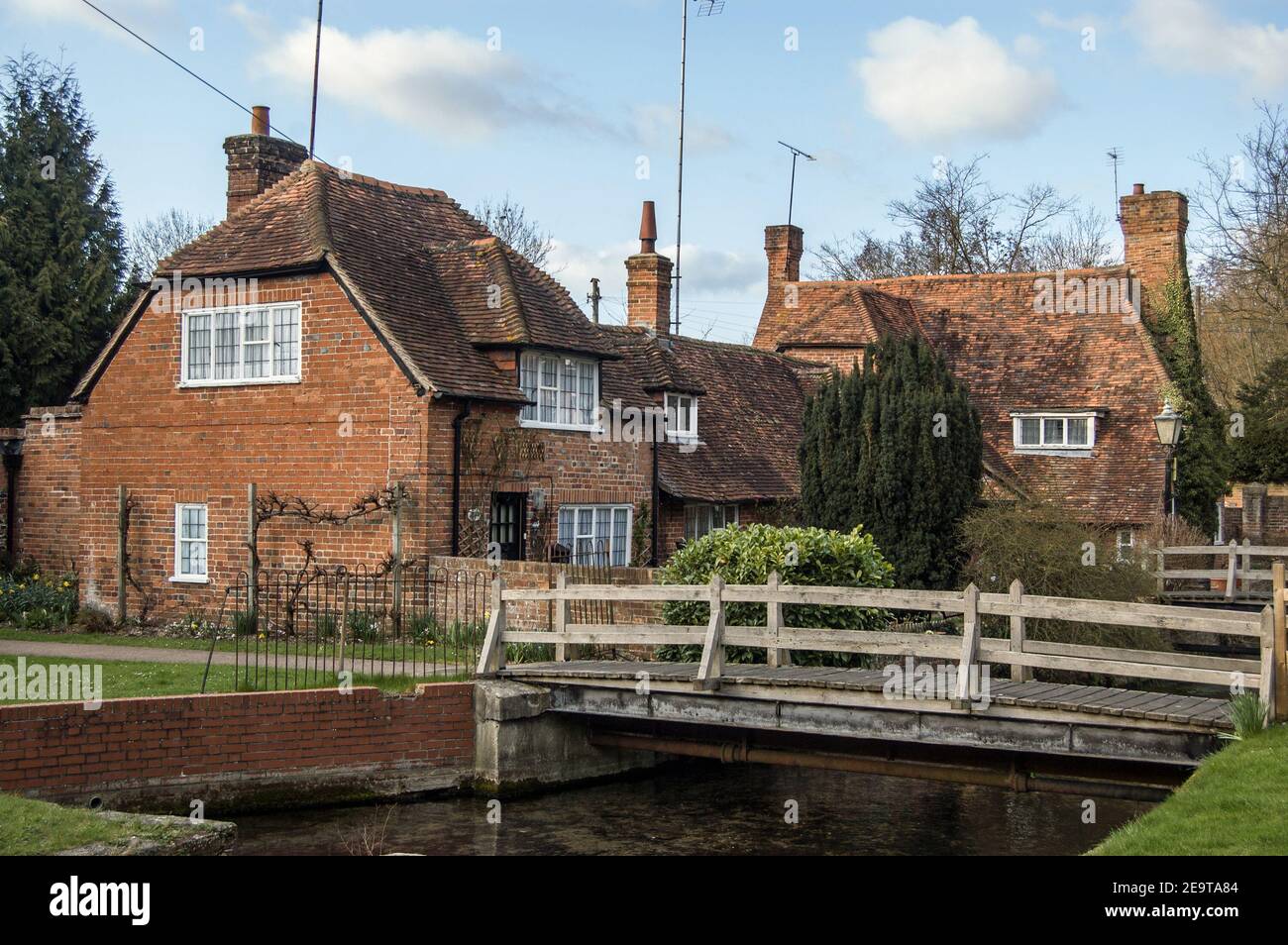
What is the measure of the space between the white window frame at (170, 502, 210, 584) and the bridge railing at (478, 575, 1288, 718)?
7.84m

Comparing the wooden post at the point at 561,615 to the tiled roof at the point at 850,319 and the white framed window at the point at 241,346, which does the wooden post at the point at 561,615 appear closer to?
the white framed window at the point at 241,346

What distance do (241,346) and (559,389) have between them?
17.5 feet

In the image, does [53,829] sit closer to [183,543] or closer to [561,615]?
[561,615]

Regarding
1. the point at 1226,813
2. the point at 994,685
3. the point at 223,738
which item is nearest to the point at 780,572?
the point at 994,685

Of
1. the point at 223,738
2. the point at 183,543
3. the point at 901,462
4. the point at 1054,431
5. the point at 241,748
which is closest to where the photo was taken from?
the point at 223,738

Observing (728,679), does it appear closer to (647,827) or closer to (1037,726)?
(647,827)

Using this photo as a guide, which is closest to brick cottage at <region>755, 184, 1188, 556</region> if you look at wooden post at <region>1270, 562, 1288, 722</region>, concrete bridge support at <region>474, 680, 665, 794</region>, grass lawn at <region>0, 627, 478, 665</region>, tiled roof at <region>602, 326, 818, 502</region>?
tiled roof at <region>602, 326, 818, 502</region>

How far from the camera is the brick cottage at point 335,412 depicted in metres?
20.8

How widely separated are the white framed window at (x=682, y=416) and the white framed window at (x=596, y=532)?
128 inches

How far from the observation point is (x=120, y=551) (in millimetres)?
22438

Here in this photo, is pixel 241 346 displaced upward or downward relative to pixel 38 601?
upward

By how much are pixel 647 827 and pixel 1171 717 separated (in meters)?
5.73

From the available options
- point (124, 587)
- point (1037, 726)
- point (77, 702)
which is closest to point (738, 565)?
point (1037, 726)
